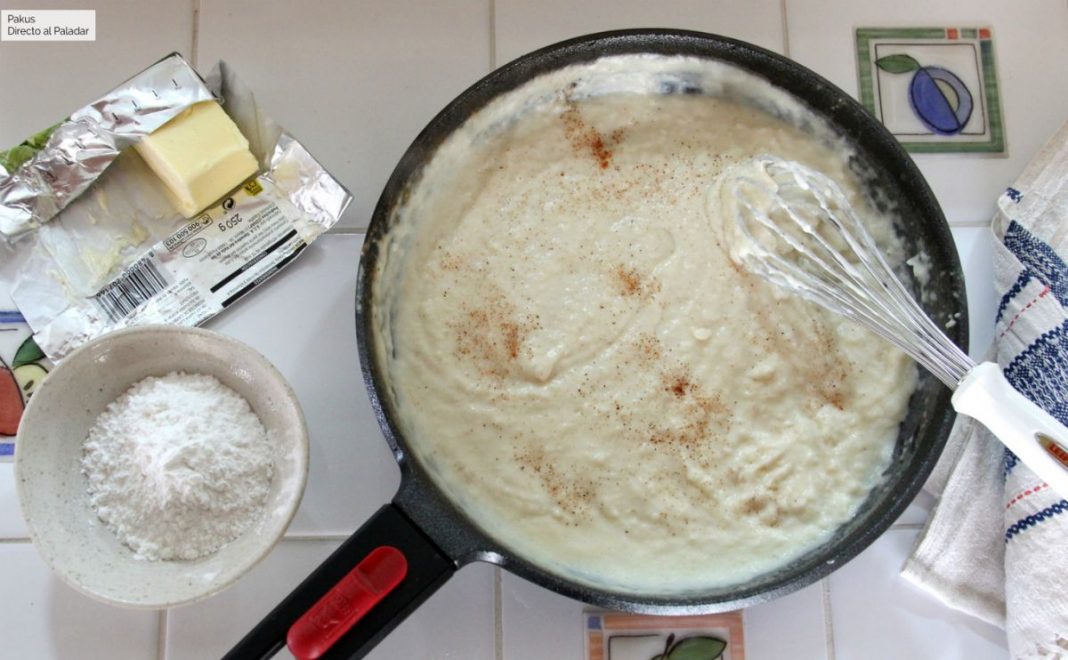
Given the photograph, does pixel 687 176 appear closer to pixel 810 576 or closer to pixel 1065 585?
pixel 810 576

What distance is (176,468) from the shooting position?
66 centimetres

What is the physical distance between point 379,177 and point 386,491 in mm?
290

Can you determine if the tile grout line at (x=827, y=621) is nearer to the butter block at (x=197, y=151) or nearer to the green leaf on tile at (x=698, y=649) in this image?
the green leaf on tile at (x=698, y=649)

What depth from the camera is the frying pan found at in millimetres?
602

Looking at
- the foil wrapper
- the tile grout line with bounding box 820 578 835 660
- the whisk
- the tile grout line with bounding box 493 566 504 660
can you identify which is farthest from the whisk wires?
the foil wrapper

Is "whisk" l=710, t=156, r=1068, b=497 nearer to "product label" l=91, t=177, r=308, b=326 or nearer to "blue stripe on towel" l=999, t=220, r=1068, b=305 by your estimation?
"blue stripe on towel" l=999, t=220, r=1068, b=305

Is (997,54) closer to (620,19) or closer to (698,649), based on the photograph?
(620,19)

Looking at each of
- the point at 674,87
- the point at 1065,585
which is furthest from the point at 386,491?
the point at 1065,585

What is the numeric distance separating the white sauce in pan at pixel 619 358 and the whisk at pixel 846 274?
23mm

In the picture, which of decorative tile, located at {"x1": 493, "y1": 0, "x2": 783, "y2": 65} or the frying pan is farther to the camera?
decorative tile, located at {"x1": 493, "y1": 0, "x2": 783, "y2": 65}

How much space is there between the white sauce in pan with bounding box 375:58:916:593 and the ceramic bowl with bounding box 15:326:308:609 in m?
0.10

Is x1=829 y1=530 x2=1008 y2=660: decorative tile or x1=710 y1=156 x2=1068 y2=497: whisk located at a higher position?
x1=710 y1=156 x2=1068 y2=497: whisk

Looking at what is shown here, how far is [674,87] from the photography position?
781 millimetres

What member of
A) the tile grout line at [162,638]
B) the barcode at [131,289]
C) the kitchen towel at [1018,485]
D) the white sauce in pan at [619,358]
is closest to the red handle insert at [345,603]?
the white sauce in pan at [619,358]
